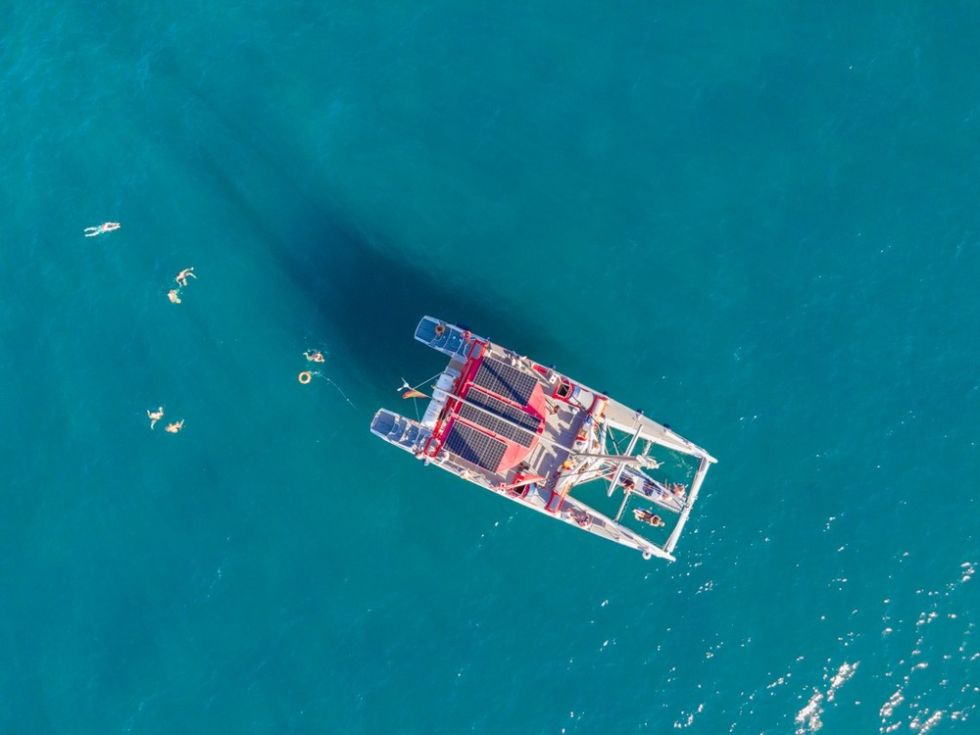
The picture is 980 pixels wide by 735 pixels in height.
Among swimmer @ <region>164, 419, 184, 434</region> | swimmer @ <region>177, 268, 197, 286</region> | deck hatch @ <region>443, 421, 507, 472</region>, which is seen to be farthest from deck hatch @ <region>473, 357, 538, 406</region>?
swimmer @ <region>177, 268, 197, 286</region>

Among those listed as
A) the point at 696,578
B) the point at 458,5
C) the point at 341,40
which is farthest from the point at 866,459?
the point at 341,40

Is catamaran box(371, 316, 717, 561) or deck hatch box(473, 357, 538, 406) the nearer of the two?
catamaran box(371, 316, 717, 561)

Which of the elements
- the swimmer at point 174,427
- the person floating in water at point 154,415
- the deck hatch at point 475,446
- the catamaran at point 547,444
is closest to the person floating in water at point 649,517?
the catamaran at point 547,444

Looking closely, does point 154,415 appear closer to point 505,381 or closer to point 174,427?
point 174,427

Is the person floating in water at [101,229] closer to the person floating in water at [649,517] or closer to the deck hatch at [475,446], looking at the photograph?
the deck hatch at [475,446]

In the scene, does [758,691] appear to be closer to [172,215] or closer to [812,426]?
[812,426]

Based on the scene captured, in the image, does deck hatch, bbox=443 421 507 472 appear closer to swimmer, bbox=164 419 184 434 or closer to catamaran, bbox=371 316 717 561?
catamaran, bbox=371 316 717 561
